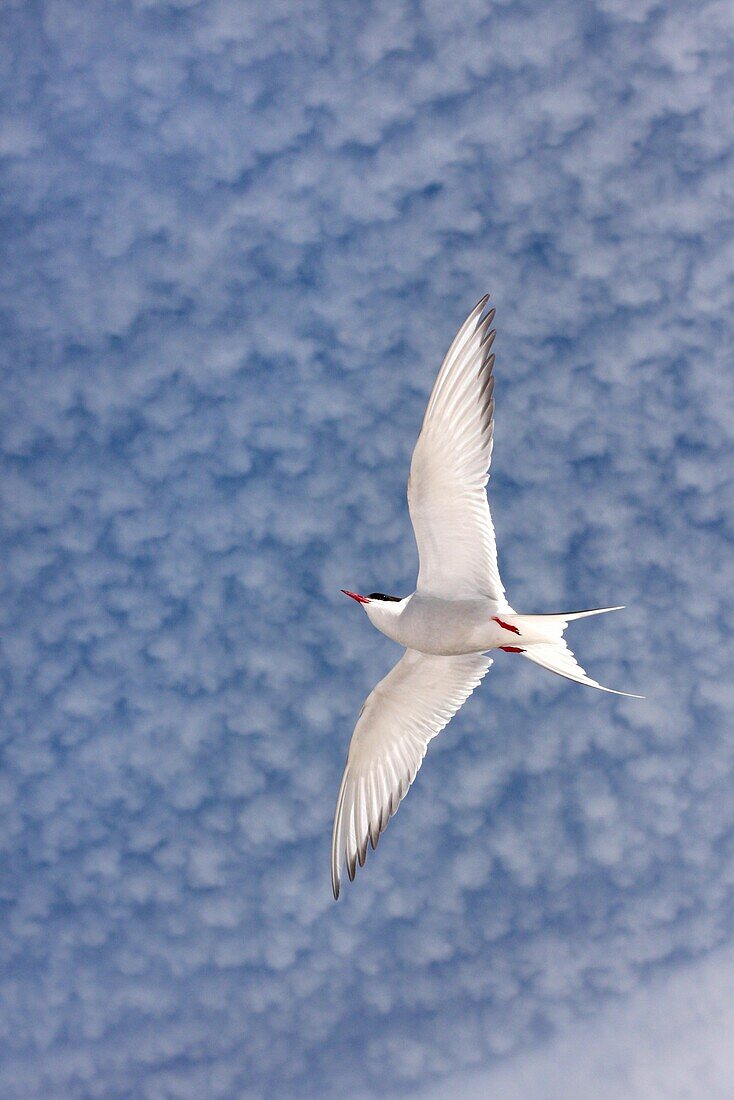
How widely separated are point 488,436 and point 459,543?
915 mm

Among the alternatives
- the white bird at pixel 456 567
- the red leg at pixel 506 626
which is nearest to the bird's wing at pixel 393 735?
the white bird at pixel 456 567

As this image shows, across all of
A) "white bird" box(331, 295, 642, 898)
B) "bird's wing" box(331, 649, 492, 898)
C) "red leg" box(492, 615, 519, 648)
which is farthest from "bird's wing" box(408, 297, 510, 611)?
"bird's wing" box(331, 649, 492, 898)

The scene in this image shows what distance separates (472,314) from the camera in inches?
350

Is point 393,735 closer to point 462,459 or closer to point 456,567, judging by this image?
point 456,567

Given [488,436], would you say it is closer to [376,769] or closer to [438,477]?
[438,477]

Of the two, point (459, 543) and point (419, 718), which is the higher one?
point (459, 543)

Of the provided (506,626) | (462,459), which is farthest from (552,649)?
(462,459)

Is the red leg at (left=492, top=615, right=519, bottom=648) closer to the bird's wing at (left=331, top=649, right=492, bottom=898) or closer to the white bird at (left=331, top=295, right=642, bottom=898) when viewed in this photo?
the white bird at (left=331, top=295, right=642, bottom=898)

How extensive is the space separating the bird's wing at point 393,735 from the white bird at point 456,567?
2cm

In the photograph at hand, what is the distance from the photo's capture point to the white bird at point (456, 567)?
9.01 meters

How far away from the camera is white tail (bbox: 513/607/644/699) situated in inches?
341

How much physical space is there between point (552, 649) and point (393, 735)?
223 cm

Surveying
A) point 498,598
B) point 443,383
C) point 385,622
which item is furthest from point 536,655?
point 443,383

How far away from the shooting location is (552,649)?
354 inches
